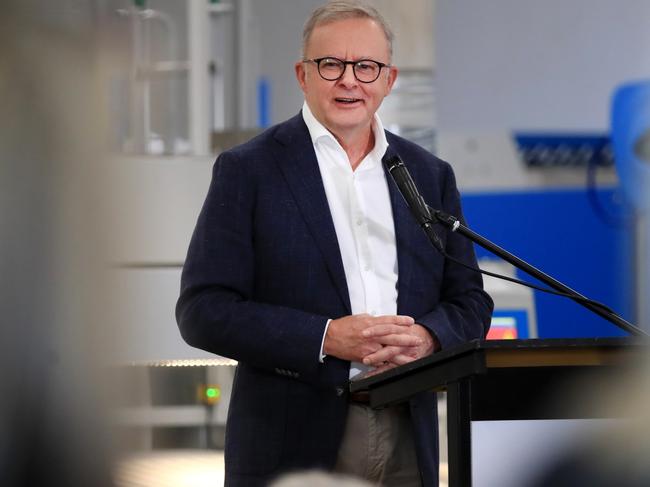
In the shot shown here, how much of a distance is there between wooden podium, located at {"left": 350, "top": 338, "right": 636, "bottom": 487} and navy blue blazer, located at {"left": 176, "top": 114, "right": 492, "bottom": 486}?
0.77 feet

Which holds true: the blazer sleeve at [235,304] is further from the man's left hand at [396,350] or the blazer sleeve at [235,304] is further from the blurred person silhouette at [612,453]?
the blurred person silhouette at [612,453]

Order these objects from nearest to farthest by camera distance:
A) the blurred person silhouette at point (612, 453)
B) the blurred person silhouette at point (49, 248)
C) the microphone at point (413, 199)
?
the blurred person silhouette at point (49, 248), the blurred person silhouette at point (612, 453), the microphone at point (413, 199)

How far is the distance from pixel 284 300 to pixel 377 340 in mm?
145

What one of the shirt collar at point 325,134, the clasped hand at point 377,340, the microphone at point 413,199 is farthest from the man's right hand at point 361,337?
the shirt collar at point 325,134

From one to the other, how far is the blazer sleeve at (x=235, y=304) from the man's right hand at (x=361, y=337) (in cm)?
2

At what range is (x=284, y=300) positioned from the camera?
134 cm

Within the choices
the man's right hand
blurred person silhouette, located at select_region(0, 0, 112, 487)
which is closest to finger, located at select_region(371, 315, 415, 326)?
the man's right hand

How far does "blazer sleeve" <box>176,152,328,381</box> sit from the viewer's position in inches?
50.8

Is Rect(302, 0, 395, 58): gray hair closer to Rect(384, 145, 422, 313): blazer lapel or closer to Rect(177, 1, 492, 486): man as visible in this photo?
Rect(177, 1, 492, 486): man

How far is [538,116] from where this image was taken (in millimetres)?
6137

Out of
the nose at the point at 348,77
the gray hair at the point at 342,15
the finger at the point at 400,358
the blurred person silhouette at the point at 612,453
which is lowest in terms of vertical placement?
the finger at the point at 400,358

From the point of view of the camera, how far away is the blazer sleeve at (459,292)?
135 cm

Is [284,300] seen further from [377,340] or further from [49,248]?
[49,248]

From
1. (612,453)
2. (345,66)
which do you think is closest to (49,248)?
(612,453)
